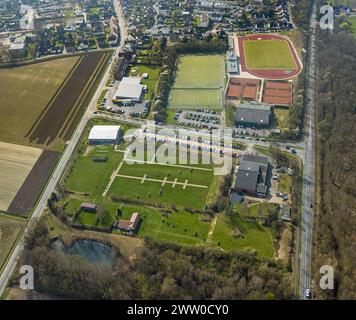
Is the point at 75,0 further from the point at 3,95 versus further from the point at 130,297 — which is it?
the point at 130,297

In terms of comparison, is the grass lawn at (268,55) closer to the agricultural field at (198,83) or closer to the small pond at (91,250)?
the agricultural field at (198,83)

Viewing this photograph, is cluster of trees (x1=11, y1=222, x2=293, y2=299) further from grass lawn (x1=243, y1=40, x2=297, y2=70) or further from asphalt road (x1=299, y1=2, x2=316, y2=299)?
grass lawn (x1=243, y1=40, x2=297, y2=70)

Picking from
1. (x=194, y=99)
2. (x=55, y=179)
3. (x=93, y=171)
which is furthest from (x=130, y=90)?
(x=55, y=179)

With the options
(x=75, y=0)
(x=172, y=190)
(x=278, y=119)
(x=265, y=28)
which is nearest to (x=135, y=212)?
(x=172, y=190)

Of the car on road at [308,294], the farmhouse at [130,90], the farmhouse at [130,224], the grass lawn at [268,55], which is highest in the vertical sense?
the grass lawn at [268,55]

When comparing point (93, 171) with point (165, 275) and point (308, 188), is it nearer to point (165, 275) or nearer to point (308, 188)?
point (165, 275)

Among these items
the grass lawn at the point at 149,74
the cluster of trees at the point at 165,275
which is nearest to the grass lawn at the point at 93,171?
the cluster of trees at the point at 165,275

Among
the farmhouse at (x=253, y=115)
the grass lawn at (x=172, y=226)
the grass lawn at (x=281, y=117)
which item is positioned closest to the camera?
the grass lawn at (x=172, y=226)
